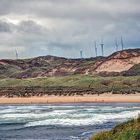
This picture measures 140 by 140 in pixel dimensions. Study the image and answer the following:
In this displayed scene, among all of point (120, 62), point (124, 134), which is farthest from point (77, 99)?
point (120, 62)

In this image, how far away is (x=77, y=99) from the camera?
9256 cm

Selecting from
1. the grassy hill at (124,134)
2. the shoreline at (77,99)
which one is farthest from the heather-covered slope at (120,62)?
the grassy hill at (124,134)

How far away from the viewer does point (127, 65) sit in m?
161

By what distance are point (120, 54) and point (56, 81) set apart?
5038cm

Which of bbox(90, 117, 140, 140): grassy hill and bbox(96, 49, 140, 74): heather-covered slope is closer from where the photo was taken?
bbox(90, 117, 140, 140): grassy hill

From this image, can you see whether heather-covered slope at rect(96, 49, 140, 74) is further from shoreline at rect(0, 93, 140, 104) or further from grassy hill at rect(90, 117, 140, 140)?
grassy hill at rect(90, 117, 140, 140)

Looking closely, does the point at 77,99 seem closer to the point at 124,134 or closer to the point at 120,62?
the point at 124,134

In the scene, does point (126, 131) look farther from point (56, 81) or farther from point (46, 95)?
point (56, 81)

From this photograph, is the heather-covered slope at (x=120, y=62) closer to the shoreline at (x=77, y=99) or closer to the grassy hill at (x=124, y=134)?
the shoreline at (x=77, y=99)

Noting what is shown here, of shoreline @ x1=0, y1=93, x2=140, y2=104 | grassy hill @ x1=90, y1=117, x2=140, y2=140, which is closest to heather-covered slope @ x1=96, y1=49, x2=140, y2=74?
shoreline @ x1=0, y1=93, x2=140, y2=104

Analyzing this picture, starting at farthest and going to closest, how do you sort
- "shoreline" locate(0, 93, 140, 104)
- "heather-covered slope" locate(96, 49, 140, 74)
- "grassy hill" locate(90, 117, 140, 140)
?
"heather-covered slope" locate(96, 49, 140, 74) < "shoreline" locate(0, 93, 140, 104) < "grassy hill" locate(90, 117, 140, 140)

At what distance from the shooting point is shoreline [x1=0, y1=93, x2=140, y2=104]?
290 feet

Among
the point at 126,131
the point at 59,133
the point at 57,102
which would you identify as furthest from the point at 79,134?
the point at 57,102

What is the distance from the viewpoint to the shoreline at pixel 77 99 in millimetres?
88250
